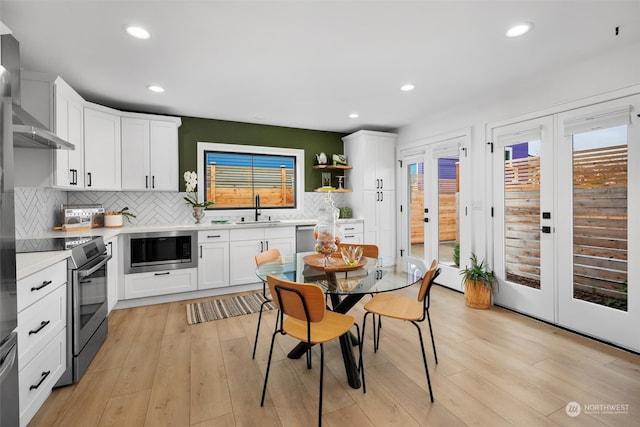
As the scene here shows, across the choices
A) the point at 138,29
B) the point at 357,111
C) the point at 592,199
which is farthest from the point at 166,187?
the point at 592,199

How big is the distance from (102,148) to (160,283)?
1.76 metres

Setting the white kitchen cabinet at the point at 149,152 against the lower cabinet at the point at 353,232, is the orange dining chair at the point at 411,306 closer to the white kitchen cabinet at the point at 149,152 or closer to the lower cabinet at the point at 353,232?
the lower cabinet at the point at 353,232

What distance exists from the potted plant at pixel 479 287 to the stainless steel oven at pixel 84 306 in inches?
149

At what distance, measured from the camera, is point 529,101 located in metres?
3.24

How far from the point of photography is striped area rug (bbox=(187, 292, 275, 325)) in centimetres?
337

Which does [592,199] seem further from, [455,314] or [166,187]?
[166,187]

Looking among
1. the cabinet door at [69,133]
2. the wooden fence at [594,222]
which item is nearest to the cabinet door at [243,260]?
the cabinet door at [69,133]

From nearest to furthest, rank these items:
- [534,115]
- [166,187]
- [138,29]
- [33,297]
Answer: [33,297] → [138,29] → [534,115] → [166,187]

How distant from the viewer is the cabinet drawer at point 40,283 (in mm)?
1586

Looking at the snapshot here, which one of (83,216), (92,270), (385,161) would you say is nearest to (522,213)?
(385,161)

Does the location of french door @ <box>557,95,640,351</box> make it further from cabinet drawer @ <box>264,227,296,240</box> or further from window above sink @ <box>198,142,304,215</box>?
window above sink @ <box>198,142,304,215</box>

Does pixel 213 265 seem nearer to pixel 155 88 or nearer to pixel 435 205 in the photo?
pixel 155 88

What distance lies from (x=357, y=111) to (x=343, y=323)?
319cm

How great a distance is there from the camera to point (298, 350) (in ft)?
8.04
